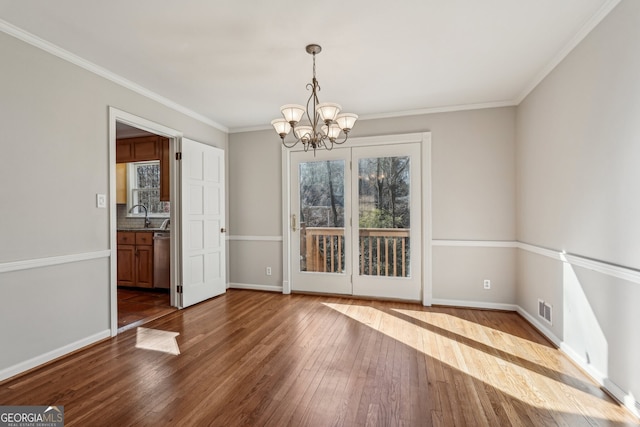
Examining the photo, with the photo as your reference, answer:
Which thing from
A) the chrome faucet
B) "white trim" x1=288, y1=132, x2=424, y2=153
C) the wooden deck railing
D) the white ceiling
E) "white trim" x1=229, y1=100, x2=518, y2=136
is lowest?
the wooden deck railing

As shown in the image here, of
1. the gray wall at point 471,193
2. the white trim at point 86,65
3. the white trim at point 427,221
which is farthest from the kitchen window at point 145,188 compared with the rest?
the white trim at point 427,221

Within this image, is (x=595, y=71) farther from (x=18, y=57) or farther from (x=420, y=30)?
(x=18, y=57)

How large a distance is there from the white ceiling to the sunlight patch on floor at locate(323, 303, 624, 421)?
2.50 metres

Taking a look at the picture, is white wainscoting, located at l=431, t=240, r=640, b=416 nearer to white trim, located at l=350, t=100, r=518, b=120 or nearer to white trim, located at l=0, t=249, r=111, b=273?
white trim, located at l=350, t=100, r=518, b=120

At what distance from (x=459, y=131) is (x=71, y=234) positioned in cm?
421

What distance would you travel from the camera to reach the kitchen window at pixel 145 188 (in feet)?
17.6

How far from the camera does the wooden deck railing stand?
4.10 m

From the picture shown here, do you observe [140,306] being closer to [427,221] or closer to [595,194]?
[427,221]

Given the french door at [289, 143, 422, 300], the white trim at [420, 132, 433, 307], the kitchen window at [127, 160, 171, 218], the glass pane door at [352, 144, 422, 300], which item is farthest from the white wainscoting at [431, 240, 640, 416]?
the kitchen window at [127, 160, 171, 218]

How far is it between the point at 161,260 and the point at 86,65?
9.12 feet

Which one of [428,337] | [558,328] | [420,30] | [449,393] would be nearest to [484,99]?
[420,30]

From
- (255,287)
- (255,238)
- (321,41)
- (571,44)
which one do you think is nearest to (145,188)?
(255,238)

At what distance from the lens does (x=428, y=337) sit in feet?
9.55

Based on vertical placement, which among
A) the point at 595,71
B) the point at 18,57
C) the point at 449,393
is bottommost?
the point at 449,393
